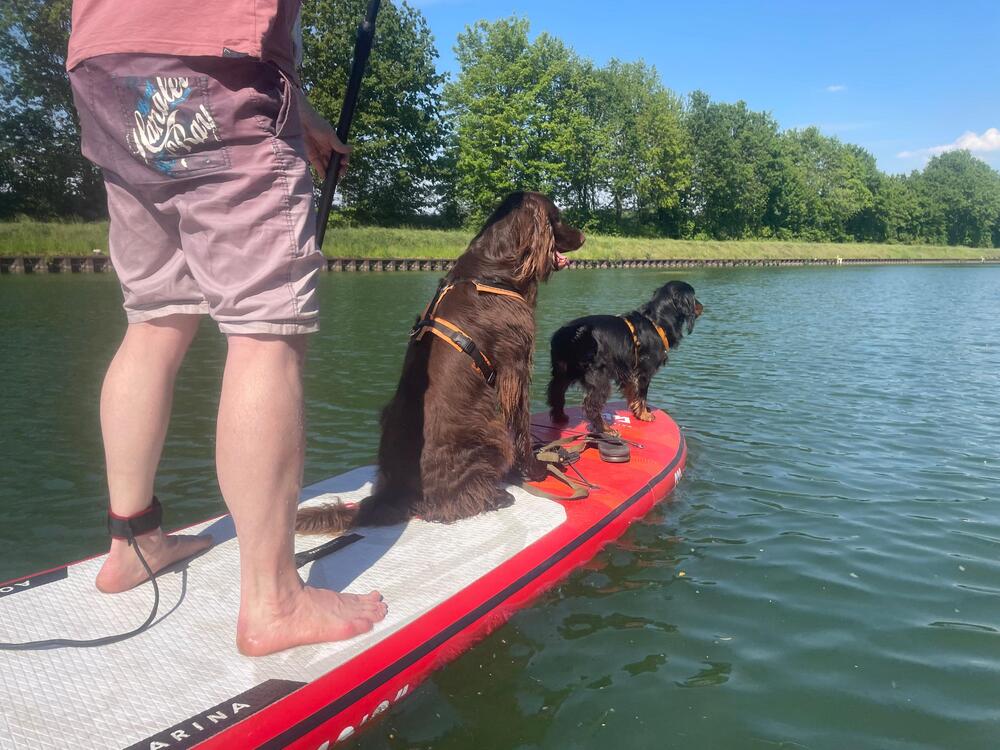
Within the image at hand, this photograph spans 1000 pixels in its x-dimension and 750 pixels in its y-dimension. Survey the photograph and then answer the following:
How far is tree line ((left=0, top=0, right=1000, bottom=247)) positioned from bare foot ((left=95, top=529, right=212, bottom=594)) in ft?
125

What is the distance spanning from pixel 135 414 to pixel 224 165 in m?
0.98

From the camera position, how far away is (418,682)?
2527 millimetres

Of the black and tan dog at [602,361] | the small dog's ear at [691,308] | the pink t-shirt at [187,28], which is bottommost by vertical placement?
the black and tan dog at [602,361]

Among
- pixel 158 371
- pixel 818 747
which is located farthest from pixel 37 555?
pixel 818 747

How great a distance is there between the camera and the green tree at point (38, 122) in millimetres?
34062

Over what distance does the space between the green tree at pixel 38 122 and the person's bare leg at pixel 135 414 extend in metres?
38.2

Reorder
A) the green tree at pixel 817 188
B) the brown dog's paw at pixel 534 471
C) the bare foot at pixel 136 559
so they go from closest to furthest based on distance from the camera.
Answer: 1. the bare foot at pixel 136 559
2. the brown dog's paw at pixel 534 471
3. the green tree at pixel 817 188

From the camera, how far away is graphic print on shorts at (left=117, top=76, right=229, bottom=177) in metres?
1.94

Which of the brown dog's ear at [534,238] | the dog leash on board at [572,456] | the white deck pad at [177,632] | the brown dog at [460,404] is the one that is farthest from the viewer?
the dog leash on board at [572,456]

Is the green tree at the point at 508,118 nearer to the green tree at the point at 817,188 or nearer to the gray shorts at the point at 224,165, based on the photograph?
the green tree at the point at 817,188

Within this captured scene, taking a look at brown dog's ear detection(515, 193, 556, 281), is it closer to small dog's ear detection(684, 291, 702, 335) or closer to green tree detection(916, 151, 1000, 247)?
small dog's ear detection(684, 291, 702, 335)

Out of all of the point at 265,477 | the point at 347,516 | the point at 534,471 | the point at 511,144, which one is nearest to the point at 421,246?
the point at 511,144

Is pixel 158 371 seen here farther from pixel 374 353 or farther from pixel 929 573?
pixel 374 353

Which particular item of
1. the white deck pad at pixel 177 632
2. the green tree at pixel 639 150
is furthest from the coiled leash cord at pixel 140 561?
the green tree at pixel 639 150
